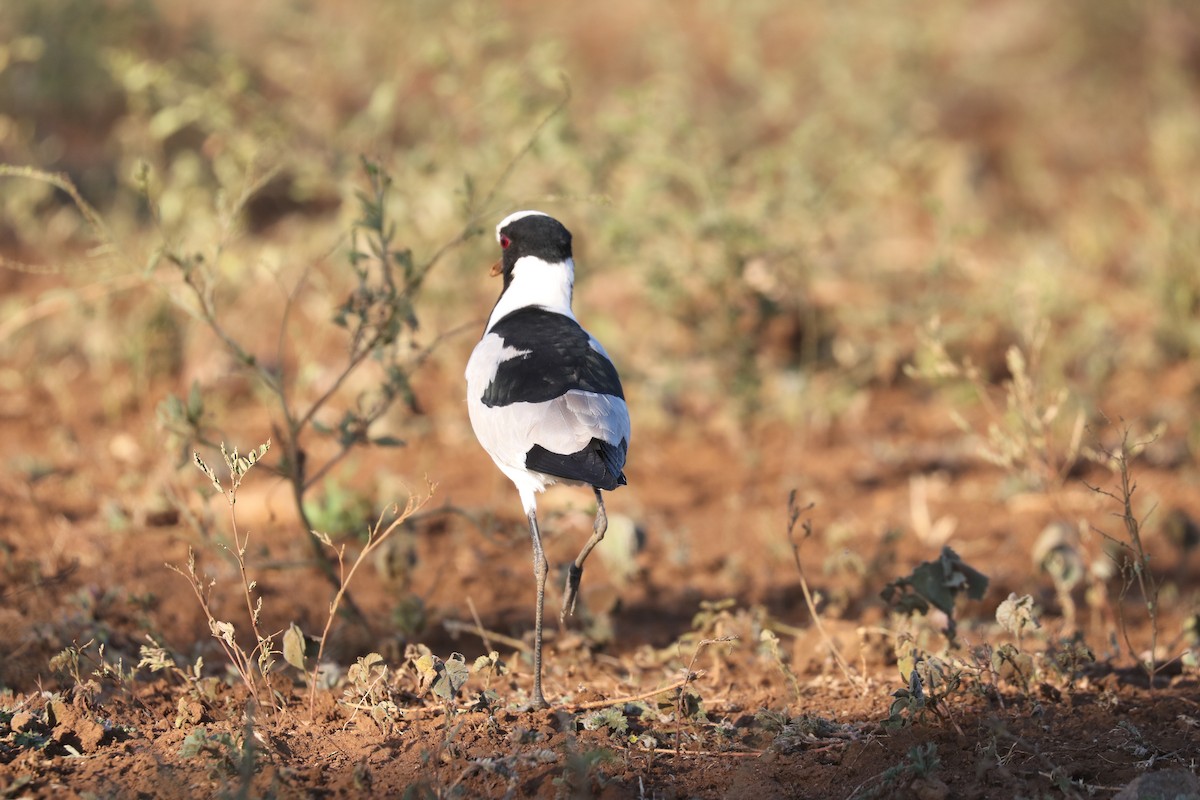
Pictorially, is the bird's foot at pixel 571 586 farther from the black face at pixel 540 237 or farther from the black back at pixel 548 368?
the black face at pixel 540 237

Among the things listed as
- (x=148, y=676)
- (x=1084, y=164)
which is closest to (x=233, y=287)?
(x=148, y=676)

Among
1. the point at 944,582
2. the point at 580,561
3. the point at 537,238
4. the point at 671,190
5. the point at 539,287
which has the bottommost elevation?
the point at 944,582

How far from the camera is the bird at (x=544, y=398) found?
11.3 feet

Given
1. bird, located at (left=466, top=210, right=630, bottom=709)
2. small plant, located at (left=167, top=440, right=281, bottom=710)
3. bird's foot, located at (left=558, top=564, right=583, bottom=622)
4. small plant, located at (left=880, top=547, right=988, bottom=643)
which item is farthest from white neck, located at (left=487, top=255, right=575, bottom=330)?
small plant, located at (left=880, top=547, right=988, bottom=643)

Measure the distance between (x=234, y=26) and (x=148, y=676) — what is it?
9731 millimetres

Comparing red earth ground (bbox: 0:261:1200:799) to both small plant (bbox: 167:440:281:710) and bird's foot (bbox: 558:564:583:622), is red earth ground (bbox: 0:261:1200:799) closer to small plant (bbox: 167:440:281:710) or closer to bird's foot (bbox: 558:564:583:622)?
small plant (bbox: 167:440:281:710)

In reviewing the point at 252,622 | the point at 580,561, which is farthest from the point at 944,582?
the point at 252,622

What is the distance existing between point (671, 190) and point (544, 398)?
3672 mm

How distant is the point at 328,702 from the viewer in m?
3.37

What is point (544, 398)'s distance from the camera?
3.57m

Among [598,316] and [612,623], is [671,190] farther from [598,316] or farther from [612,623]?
[612,623]

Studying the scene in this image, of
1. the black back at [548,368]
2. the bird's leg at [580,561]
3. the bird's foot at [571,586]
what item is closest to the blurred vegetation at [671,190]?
the black back at [548,368]

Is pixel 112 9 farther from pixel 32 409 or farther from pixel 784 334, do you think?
pixel 784 334

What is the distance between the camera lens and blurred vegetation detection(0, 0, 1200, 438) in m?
5.98
